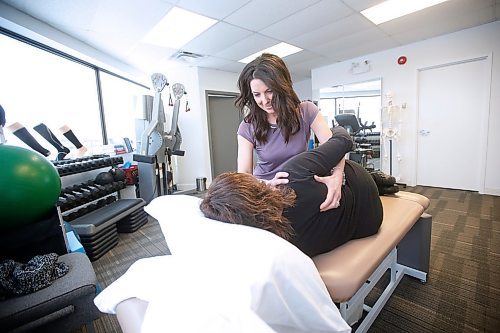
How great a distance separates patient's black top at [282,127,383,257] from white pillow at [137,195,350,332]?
228mm

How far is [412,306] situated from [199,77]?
14.1ft

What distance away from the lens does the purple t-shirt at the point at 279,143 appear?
1234mm

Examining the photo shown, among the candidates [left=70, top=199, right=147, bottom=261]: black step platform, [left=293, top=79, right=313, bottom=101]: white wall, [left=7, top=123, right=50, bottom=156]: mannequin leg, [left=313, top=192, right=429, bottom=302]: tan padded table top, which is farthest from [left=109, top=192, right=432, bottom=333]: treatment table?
[left=293, top=79, right=313, bottom=101]: white wall

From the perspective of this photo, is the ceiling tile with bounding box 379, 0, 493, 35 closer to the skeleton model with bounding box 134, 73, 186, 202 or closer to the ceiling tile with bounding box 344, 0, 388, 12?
the ceiling tile with bounding box 344, 0, 388, 12

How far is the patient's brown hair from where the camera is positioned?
0.64 m

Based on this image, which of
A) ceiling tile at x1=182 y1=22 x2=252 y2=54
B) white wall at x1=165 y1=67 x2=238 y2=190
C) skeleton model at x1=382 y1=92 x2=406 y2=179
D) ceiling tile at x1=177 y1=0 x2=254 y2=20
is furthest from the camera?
white wall at x1=165 y1=67 x2=238 y2=190

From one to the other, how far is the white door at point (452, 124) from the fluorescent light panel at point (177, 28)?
3.48 meters

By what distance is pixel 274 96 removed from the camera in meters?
1.11

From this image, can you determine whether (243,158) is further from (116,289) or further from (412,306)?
(412,306)

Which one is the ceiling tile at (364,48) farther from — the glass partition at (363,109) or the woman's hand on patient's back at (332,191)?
the woman's hand on patient's back at (332,191)

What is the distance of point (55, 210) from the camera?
1.59m

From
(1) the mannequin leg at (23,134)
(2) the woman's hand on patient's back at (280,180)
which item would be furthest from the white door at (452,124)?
(1) the mannequin leg at (23,134)

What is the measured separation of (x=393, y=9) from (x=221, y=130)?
3.32 meters

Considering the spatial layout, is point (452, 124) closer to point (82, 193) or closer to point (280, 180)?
point (280, 180)
